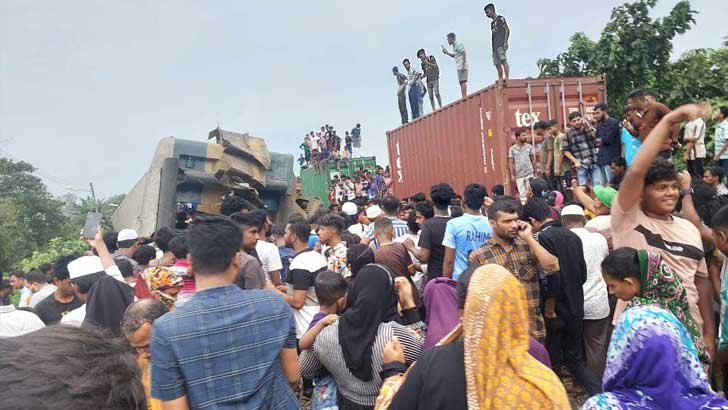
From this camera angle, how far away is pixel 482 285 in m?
1.76

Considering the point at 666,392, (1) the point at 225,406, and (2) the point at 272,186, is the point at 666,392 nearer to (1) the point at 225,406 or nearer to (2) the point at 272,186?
(1) the point at 225,406

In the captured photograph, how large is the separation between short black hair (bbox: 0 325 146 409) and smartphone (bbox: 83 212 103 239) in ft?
11.7

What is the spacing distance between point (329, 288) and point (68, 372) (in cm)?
239

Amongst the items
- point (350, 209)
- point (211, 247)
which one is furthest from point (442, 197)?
point (350, 209)

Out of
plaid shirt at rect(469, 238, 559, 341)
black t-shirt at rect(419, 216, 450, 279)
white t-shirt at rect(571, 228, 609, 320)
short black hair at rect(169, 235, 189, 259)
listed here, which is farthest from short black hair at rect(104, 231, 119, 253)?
white t-shirt at rect(571, 228, 609, 320)

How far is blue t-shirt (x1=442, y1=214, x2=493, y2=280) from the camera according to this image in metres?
4.20

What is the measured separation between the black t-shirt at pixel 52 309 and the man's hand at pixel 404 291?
8.69 ft

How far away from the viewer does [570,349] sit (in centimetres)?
400

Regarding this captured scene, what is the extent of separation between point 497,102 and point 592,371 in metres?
5.41

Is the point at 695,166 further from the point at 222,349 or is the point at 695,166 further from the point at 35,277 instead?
the point at 35,277

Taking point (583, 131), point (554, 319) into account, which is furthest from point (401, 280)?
point (583, 131)

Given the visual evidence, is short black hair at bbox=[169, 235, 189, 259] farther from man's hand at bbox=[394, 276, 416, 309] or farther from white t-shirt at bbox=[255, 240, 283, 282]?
man's hand at bbox=[394, 276, 416, 309]

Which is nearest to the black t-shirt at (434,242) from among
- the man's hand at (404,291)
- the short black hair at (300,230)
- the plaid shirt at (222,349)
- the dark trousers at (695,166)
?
the short black hair at (300,230)

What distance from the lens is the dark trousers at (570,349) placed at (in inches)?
154
